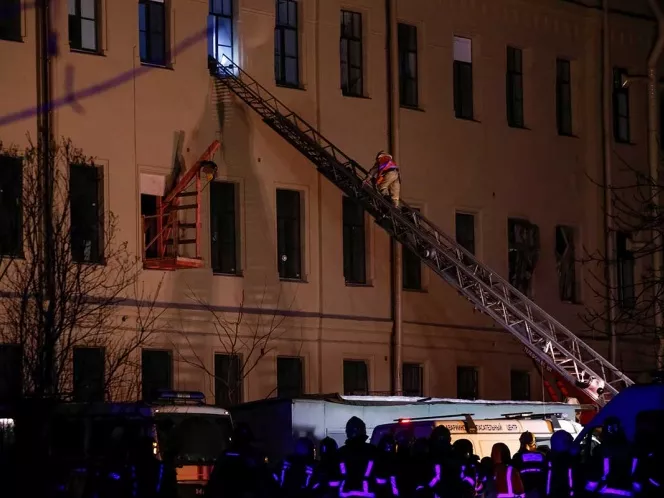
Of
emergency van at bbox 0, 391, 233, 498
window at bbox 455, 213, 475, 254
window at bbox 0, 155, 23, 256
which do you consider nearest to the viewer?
emergency van at bbox 0, 391, 233, 498

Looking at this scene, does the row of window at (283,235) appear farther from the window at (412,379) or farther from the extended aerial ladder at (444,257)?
the window at (412,379)

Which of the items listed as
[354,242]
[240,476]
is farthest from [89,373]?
[240,476]

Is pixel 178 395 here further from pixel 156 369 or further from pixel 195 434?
pixel 156 369

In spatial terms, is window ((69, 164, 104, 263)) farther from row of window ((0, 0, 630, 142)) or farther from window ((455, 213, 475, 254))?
window ((455, 213, 475, 254))

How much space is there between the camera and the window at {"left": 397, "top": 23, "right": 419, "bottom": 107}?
36.8 m

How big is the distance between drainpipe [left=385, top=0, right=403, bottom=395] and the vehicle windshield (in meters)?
11.3

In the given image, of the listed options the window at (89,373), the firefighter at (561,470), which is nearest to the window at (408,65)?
the window at (89,373)

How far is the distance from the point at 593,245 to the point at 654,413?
70.8ft

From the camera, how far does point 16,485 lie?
2222cm

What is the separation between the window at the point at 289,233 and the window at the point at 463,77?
4851 mm

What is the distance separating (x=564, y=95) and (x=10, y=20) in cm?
1439

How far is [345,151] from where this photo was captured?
3500 cm

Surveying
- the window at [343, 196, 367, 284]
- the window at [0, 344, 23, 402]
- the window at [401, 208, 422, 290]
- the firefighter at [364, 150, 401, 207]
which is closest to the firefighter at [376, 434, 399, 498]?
the window at [0, 344, 23, 402]

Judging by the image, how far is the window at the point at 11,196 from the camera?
30.1 m
